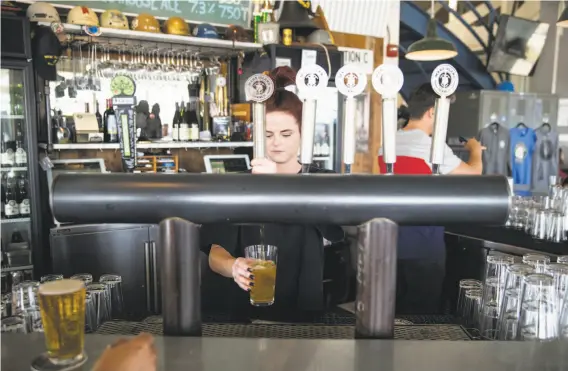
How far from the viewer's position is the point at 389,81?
2.97 ft

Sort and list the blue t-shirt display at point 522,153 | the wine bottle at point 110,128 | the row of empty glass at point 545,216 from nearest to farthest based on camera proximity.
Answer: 1. the row of empty glass at point 545,216
2. the wine bottle at point 110,128
3. the blue t-shirt display at point 522,153

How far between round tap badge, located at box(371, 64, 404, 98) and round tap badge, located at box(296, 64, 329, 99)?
0.10m

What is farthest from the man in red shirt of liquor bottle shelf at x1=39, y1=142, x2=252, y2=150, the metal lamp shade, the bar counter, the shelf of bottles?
the shelf of bottles

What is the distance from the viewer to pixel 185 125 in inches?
162

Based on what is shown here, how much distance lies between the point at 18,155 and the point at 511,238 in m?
3.34

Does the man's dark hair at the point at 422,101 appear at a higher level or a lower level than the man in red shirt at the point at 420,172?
higher

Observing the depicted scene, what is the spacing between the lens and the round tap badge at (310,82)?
912 mm

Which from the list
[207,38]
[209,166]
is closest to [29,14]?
[207,38]

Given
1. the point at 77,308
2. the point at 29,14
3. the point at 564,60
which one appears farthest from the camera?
the point at 564,60

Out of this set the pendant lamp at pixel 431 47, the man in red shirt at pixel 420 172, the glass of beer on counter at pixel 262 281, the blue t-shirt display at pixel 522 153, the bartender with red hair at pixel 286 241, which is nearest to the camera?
the glass of beer on counter at pixel 262 281

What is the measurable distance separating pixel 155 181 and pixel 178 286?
0.58 ft

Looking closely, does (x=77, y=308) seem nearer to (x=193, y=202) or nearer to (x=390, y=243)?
(x=193, y=202)

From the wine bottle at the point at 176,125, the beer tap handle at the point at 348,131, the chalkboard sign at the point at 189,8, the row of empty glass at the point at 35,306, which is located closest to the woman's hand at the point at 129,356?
the row of empty glass at the point at 35,306

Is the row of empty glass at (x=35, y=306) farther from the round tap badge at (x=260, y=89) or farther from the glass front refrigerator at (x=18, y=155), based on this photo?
the glass front refrigerator at (x=18, y=155)
